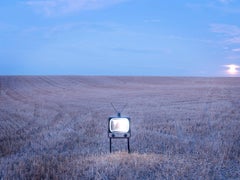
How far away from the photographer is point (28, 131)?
1278 cm

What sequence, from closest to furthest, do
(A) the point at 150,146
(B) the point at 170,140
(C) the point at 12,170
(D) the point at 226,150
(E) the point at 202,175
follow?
(E) the point at 202,175
(C) the point at 12,170
(D) the point at 226,150
(A) the point at 150,146
(B) the point at 170,140

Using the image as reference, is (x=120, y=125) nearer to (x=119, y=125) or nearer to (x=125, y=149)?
(x=119, y=125)

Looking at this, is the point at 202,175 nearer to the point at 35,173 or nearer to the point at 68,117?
the point at 35,173

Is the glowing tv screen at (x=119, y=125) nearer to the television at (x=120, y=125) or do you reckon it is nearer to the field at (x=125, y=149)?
the television at (x=120, y=125)

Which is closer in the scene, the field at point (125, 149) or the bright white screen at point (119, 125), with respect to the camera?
the field at point (125, 149)

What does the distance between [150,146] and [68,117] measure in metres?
7.85

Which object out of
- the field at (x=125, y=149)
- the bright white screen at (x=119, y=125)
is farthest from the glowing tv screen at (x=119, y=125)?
the field at (x=125, y=149)

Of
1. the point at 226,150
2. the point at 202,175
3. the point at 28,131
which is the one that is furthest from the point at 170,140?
the point at 28,131

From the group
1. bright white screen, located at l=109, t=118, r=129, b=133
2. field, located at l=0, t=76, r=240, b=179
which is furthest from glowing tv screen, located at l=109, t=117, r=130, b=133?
field, located at l=0, t=76, r=240, b=179

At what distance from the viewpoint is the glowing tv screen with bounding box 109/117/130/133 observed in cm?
801

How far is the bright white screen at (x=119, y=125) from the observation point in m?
8.01

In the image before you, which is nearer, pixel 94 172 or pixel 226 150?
pixel 94 172

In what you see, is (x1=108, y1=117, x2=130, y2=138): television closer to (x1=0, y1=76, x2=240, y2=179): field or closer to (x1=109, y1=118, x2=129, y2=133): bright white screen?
(x1=109, y1=118, x2=129, y2=133): bright white screen

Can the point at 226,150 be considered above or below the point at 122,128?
below
